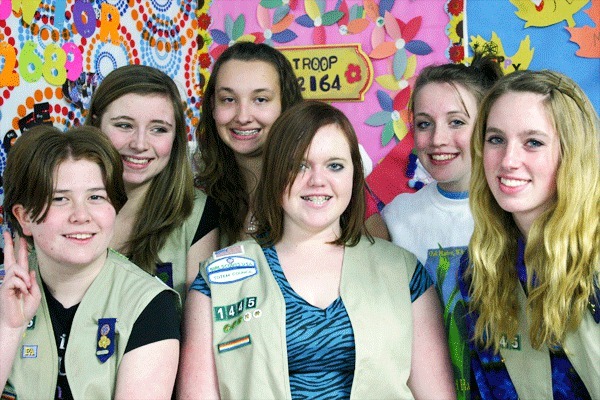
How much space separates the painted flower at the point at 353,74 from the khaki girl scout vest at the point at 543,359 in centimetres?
211

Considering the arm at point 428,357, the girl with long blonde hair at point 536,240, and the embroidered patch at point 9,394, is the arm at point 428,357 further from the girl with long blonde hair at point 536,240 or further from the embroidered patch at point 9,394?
the embroidered patch at point 9,394

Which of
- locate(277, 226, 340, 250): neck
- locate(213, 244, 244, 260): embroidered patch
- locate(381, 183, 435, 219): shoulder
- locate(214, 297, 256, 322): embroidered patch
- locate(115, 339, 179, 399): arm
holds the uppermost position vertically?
locate(381, 183, 435, 219): shoulder

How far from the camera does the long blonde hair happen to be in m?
1.76

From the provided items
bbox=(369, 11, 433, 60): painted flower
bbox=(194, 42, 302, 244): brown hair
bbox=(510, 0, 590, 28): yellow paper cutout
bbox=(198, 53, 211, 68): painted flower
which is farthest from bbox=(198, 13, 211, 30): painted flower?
bbox=(510, 0, 590, 28): yellow paper cutout

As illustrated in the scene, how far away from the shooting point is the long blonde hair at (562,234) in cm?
176

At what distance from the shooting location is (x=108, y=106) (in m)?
2.41

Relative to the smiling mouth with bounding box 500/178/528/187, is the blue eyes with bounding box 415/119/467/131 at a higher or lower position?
higher

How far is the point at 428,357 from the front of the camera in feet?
6.55

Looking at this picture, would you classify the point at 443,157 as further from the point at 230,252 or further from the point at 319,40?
the point at 319,40

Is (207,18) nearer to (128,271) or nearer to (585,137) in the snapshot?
(128,271)

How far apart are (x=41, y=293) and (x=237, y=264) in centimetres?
50

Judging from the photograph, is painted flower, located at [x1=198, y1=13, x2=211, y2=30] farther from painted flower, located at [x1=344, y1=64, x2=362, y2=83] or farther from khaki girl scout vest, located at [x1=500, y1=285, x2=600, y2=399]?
khaki girl scout vest, located at [x1=500, y1=285, x2=600, y2=399]

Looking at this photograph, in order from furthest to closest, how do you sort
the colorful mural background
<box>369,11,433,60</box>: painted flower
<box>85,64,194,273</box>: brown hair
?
<box>369,11,433,60</box>: painted flower, the colorful mural background, <box>85,64,194,273</box>: brown hair

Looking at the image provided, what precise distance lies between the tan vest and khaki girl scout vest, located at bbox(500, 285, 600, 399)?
0.99 m
